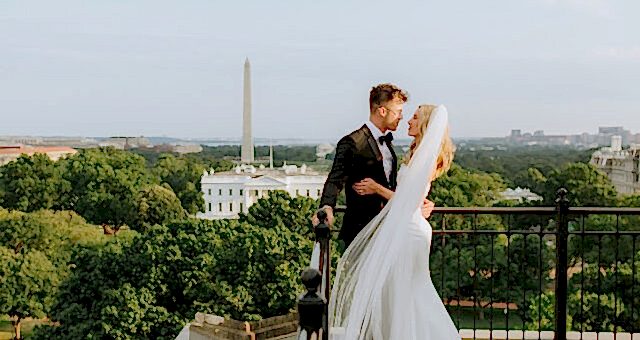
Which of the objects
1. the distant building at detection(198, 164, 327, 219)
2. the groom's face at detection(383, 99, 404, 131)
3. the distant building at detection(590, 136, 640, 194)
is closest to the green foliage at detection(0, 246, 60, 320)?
the groom's face at detection(383, 99, 404, 131)

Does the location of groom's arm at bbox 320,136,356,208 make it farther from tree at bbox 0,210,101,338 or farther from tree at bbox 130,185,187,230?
tree at bbox 130,185,187,230

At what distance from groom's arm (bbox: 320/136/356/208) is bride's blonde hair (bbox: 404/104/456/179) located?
28 cm

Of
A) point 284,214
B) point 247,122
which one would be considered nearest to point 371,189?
point 284,214

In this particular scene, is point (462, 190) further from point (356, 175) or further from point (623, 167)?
point (623, 167)

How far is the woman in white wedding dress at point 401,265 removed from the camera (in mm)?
3902

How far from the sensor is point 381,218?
4.03m

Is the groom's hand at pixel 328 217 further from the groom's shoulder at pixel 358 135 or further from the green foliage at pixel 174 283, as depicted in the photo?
the green foliage at pixel 174 283

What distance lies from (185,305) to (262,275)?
1.93 meters

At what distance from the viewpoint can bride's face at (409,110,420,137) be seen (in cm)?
394

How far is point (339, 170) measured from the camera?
4.06m

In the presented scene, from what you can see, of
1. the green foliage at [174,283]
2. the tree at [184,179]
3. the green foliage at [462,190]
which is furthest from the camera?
the tree at [184,179]

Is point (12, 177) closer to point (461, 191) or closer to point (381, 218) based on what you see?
point (461, 191)

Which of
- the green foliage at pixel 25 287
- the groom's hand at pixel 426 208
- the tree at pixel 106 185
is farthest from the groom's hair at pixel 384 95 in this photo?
the tree at pixel 106 185

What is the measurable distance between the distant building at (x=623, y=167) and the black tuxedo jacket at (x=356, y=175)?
62158 millimetres
